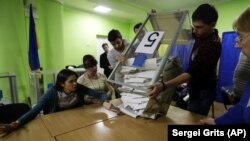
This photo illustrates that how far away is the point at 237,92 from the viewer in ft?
4.86

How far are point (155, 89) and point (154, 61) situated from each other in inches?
12.0

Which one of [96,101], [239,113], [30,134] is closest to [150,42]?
[239,113]

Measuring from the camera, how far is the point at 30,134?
3.49 feet

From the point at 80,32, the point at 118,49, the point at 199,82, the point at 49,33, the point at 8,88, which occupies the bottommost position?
the point at 8,88

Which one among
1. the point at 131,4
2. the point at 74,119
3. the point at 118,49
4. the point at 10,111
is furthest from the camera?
the point at 131,4

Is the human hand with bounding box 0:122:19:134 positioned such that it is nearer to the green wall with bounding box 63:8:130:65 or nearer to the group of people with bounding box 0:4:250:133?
the group of people with bounding box 0:4:250:133

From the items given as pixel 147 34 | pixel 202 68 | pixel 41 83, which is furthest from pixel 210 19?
pixel 41 83

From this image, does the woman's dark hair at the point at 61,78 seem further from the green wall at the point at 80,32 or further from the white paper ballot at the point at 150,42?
the green wall at the point at 80,32

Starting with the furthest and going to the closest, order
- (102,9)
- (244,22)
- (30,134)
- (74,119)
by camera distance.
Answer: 1. (102,9)
2. (74,119)
3. (30,134)
4. (244,22)

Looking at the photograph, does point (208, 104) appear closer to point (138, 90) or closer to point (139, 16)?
point (138, 90)

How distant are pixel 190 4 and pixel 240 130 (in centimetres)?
443

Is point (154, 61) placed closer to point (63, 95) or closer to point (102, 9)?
point (63, 95)

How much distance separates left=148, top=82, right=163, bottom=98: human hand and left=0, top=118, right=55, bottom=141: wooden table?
0.66 m

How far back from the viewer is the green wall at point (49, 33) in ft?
9.71
